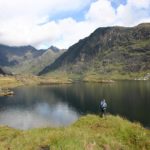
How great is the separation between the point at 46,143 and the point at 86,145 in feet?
11.4

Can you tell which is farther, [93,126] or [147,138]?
[93,126]

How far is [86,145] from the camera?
72.2ft

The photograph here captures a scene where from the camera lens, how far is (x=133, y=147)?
26.5 meters

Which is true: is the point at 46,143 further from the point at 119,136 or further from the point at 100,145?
the point at 119,136

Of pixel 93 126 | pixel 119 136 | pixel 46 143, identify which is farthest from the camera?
pixel 93 126

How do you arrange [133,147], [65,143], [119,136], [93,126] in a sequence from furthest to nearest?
[93,126] < [119,136] < [133,147] < [65,143]

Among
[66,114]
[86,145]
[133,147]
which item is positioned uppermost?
[86,145]

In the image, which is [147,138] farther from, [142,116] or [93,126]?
[142,116]

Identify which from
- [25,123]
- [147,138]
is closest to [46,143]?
[147,138]

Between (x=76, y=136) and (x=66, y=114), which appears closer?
(x=76, y=136)

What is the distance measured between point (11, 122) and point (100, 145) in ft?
405

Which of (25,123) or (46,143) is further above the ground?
(46,143)

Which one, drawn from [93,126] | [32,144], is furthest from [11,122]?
[32,144]

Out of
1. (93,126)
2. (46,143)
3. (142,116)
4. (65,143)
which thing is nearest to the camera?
(65,143)
